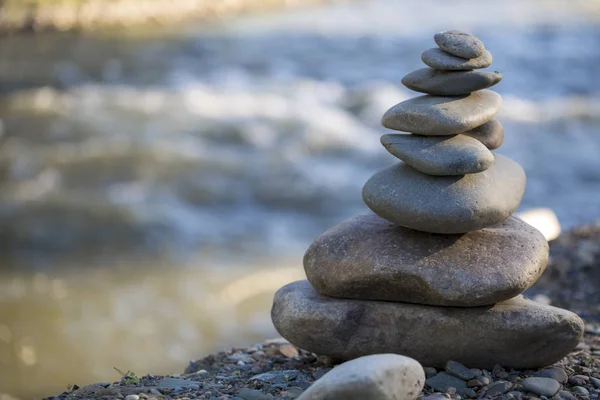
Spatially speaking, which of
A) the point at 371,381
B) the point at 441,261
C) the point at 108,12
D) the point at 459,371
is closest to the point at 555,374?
the point at 459,371

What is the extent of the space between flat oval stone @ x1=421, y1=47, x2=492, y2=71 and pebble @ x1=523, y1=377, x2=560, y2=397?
5.48ft

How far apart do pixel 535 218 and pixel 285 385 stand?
17.6ft

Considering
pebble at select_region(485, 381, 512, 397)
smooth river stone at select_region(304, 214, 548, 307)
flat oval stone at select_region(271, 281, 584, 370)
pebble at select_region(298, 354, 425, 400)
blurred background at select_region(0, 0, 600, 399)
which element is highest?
smooth river stone at select_region(304, 214, 548, 307)

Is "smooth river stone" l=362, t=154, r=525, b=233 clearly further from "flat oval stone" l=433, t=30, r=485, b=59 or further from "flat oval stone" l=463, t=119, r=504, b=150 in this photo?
"flat oval stone" l=433, t=30, r=485, b=59

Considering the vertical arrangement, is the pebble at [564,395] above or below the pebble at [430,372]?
below

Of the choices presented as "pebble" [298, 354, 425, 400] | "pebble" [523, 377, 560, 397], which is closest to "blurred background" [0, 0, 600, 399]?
"pebble" [523, 377, 560, 397]

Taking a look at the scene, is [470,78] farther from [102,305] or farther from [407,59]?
[407,59]

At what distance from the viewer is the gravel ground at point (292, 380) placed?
4.03 m

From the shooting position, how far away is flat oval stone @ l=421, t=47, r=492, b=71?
434cm

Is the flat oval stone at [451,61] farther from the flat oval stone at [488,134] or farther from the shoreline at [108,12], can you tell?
the shoreline at [108,12]

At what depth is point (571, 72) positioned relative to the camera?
61.0ft

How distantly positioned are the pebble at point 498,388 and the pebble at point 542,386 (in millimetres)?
88

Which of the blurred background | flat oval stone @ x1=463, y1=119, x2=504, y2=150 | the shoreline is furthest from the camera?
the shoreline

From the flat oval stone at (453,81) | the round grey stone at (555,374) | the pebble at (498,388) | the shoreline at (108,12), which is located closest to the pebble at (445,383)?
the pebble at (498,388)
